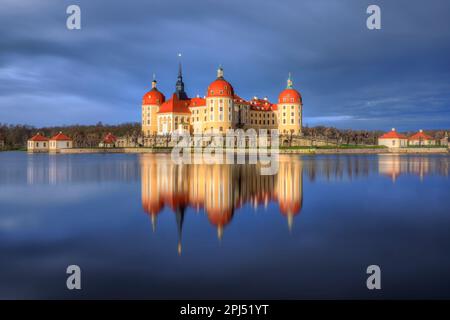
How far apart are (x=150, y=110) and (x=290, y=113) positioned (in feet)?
75.4

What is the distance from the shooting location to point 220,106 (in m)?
58.3

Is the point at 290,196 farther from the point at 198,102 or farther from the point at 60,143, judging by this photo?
the point at 60,143

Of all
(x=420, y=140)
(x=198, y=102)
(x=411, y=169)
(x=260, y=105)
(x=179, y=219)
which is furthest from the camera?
(x=420, y=140)

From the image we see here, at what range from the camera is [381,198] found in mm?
13281

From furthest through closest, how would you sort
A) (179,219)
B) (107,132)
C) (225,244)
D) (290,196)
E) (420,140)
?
(107,132)
(420,140)
(290,196)
(179,219)
(225,244)

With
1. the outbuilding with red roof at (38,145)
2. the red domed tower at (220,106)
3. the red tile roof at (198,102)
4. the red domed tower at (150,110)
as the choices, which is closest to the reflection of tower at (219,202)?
the red domed tower at (220,106)

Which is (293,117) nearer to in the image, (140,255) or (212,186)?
(212,186)

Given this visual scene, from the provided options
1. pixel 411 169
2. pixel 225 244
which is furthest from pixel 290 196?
pixel 411 169

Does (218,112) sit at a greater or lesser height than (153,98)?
lesser

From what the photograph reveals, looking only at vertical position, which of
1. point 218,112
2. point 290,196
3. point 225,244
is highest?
point 218,112

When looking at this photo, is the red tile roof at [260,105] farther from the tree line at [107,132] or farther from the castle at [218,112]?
the tree line at [107,132]

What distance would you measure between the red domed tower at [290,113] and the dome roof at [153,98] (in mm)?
19884

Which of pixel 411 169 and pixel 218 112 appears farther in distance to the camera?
pixel 218 112
